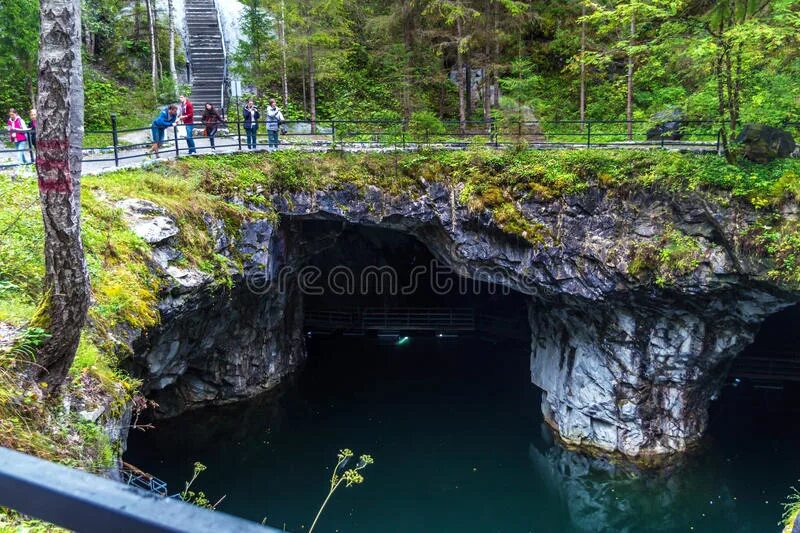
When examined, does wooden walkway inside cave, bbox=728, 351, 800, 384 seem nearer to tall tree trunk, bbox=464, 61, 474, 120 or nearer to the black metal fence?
the black metal fence

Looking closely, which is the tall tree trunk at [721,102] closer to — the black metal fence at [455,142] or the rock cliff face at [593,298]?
the black metal fence at [455,142]

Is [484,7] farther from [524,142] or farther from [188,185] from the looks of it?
[188,185]

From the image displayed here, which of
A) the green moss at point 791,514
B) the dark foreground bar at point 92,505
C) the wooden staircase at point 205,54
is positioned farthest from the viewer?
the wooden staircase at point 205,54

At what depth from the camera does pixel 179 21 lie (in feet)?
88.1

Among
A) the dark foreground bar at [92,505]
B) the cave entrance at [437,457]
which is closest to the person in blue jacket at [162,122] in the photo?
the cave entrance at [437,457]

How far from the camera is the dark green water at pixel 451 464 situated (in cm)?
1350

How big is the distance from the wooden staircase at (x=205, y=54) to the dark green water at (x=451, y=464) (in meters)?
11.7

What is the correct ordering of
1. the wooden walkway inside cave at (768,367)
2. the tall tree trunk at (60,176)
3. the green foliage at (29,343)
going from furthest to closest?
1. the wooden walkway inside cave at (768,367)
2. the green foliage at (29,343)
3. the tall tree trunk at (60,176)

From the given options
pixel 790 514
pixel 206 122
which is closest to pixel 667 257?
pixel 790 514

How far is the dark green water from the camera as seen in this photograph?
44.3 feet

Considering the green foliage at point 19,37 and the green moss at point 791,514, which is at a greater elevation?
the green foliage at point 19,37

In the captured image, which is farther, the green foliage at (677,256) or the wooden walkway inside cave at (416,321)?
the wooden walkway inside cave at (416,321)

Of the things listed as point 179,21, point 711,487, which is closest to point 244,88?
point 179,21

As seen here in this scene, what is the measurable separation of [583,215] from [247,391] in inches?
470
